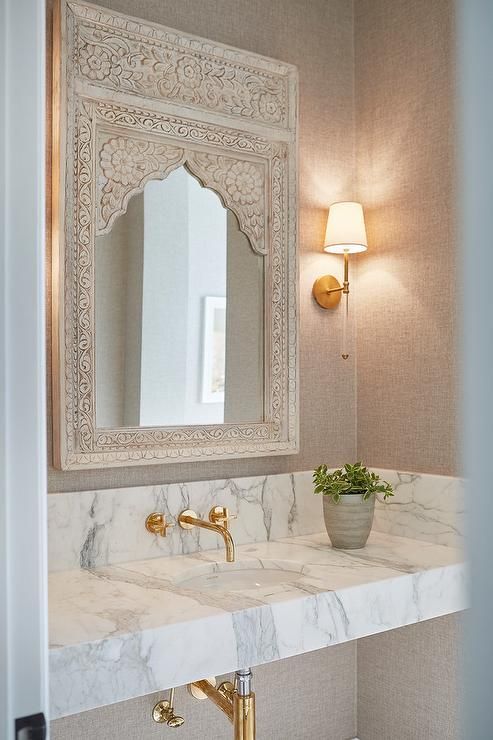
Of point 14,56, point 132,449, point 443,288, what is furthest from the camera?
point 443,288

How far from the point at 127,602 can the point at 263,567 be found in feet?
1.51

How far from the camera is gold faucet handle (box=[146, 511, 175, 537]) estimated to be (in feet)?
5.78

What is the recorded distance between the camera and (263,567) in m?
1.77

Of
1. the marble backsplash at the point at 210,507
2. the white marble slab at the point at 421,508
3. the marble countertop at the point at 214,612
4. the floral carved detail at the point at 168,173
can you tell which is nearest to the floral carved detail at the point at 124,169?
the floral carved detail at the point at 168,173

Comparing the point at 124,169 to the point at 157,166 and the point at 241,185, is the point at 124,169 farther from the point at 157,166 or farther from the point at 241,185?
the point at 241,185

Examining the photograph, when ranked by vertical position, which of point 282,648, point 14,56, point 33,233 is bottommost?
point 282,648

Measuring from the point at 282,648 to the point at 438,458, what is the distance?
807 mm

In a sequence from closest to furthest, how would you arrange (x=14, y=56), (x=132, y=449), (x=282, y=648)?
(x=14, y=56) < (x=282, y=648) < (x=132, y=449)

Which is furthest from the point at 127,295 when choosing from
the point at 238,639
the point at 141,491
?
the point at 238,639

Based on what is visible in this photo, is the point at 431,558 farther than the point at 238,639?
Yes

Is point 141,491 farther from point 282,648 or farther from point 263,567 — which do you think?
point 282,648

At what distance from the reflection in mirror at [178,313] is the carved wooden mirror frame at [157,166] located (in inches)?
1.2

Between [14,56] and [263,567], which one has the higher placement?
[14,56]

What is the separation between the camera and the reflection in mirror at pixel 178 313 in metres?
1.73
